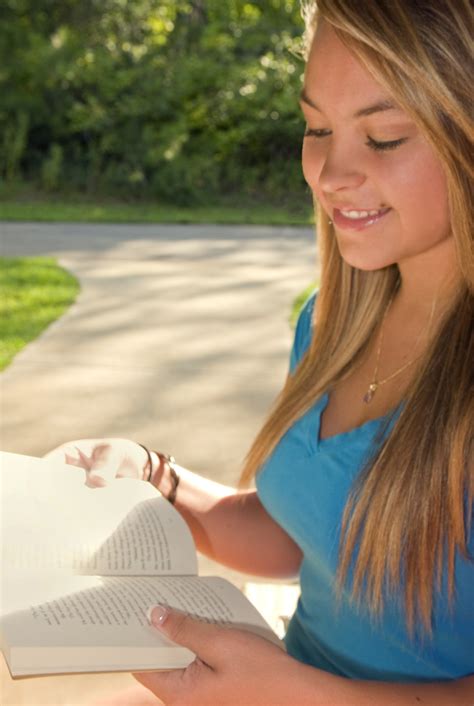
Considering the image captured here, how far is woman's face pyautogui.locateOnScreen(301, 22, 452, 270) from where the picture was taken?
4.36 feet

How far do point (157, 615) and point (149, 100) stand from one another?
→ 11539 millimetres

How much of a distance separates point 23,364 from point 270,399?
103 cm

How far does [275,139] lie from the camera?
1207 cm

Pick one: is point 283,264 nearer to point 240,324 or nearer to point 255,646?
point 240,324

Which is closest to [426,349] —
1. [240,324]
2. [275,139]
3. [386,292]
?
[386,292]

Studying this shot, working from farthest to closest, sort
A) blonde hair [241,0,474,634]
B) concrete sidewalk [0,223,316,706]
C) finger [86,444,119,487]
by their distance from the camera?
concrete sidewalk [0,223,316,706] < finger [86,444,119,487] < blonde hair [241,0,474,634]

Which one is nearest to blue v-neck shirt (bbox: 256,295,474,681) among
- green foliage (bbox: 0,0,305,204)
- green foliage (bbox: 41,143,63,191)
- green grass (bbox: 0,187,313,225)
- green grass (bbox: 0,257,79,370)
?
green grass (bbox: 0,257,79,370)

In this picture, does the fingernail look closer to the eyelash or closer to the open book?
the open book

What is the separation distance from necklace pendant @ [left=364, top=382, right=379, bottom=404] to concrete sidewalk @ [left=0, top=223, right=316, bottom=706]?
4.46ft

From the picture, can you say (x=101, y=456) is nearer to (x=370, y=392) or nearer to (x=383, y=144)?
(x=370, y=392)

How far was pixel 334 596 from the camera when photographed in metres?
1.38

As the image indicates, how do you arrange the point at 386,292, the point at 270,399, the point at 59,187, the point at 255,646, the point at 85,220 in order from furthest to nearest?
the point at 59,187
the point at 85,220
the point at 270,399
the point at 386,292
the point at 255,646

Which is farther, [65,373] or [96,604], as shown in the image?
[65,373]

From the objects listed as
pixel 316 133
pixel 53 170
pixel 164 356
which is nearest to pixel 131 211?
pixel 53 170
